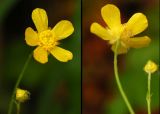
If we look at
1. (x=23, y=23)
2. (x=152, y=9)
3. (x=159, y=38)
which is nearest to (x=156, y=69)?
(x=159, y=38)

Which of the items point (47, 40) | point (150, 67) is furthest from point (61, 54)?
point (150, 67)

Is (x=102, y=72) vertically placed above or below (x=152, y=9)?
below

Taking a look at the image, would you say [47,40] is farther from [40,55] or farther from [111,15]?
[111,15]

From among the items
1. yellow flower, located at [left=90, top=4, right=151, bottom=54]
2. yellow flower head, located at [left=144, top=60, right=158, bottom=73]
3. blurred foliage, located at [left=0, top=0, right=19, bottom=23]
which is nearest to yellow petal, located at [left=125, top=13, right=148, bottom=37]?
yellow flower, located at [left=90, top=4, right=151, bottom=54]

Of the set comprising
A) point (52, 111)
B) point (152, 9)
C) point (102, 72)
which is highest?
point (152, 9)

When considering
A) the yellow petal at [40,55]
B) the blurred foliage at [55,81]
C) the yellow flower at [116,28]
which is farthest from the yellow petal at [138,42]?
the yellow petal at [40,55]

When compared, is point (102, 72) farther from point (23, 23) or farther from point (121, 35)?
point (23, 23)

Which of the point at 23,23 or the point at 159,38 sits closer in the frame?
the point at 23,23

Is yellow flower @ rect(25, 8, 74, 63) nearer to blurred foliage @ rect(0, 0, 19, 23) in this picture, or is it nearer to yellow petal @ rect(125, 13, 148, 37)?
blurred foliage @ rect(0, 0, 19, 23)
